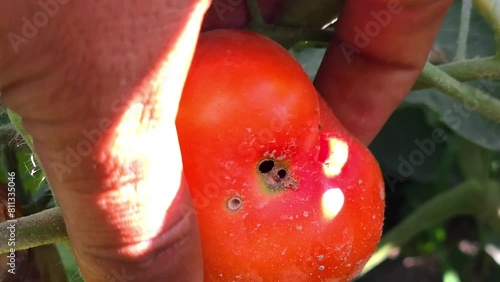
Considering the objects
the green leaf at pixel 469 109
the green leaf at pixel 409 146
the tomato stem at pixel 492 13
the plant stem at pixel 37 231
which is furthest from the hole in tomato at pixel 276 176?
the green leaf at pixel 409 146

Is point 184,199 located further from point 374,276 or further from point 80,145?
point 374,276

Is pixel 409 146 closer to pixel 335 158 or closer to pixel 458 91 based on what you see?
pixel 458 91

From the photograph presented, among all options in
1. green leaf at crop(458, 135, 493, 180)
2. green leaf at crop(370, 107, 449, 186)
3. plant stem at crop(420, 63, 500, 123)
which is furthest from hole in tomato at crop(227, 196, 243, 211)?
green leaf at crop(370, 107, 449, 186)

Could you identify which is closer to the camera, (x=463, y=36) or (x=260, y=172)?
(x=260, y=172)

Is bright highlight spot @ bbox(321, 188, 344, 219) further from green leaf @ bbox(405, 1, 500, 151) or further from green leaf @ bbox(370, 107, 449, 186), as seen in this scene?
green leaf @ bbox(370, 107, 449, 186)

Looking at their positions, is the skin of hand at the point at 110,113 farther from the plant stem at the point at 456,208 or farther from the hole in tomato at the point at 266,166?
the plant stem at the point at 456,208

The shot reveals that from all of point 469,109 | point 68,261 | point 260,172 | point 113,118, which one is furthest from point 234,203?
point 469,109
